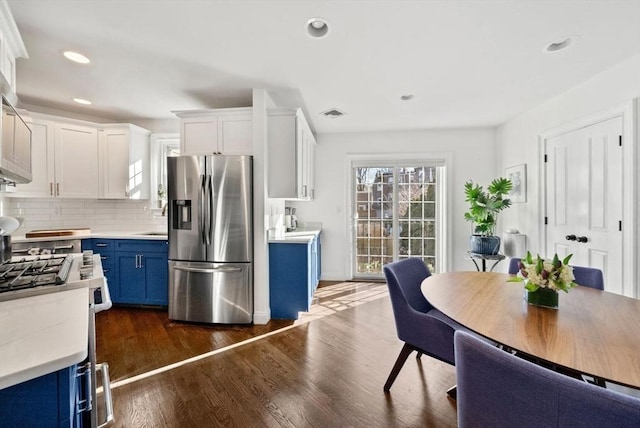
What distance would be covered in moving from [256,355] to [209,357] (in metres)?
0.39

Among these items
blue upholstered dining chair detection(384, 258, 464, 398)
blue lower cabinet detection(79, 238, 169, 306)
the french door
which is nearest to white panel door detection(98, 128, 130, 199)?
blue lower cabinet detection(79, 238, 169, 306)

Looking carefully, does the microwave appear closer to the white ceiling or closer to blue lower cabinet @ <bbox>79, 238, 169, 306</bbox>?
the white ceiling

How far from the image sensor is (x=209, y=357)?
7.54 feet

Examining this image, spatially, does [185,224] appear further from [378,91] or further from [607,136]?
[607,136]

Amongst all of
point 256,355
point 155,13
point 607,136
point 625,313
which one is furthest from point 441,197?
point 155,13

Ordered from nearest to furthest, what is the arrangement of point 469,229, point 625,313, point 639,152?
point 625,313 < point 639,152 < point 469,229

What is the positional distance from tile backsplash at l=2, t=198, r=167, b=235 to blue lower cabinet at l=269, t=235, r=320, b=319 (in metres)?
2.00

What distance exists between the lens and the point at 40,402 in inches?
29.1

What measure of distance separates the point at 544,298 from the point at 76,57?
379 centimetres

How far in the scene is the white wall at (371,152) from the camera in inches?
172

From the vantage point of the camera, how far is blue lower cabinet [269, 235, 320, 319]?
118 inches

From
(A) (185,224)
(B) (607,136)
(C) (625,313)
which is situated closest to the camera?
(C) (625,313)

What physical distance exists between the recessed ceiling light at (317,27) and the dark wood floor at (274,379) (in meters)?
2.49

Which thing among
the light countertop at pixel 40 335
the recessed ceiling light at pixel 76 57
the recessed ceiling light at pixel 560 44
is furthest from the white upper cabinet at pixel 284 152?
the recessed ceiling light at pixel 560 44
